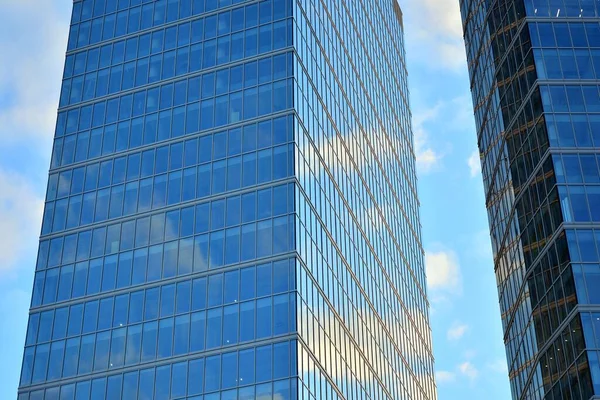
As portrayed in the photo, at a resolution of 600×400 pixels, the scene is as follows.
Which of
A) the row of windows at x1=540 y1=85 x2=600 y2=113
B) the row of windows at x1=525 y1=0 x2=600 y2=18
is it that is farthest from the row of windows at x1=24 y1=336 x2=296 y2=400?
the row of windows at x1=525 y1=0 x2=600 y2=18

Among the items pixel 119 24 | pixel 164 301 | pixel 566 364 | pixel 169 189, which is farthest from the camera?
pixel 119 24

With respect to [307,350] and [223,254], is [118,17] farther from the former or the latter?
[307,350]

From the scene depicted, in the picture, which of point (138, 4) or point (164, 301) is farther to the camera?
point (138, 4)

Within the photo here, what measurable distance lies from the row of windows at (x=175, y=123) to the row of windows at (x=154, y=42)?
23.4ft

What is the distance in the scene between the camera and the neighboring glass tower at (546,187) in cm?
6719

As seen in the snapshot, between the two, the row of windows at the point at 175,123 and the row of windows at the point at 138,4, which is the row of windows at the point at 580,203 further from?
the row of windows at the point at 138,4

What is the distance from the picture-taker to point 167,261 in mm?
80812

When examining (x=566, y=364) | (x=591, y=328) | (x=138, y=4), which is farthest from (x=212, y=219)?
(x=591, y=328)

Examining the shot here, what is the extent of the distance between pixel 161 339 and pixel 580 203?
3013cm

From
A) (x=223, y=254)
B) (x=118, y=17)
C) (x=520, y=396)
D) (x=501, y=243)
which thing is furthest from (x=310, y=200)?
(x=118, y=17)

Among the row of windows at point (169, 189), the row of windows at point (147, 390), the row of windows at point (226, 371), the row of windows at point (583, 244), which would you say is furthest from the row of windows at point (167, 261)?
the row of windows at point (583, 244)

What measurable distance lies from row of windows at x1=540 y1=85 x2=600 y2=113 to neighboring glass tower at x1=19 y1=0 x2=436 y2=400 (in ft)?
61.5

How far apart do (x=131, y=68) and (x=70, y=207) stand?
14.1m

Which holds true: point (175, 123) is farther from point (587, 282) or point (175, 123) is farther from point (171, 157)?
point (587, 282)
